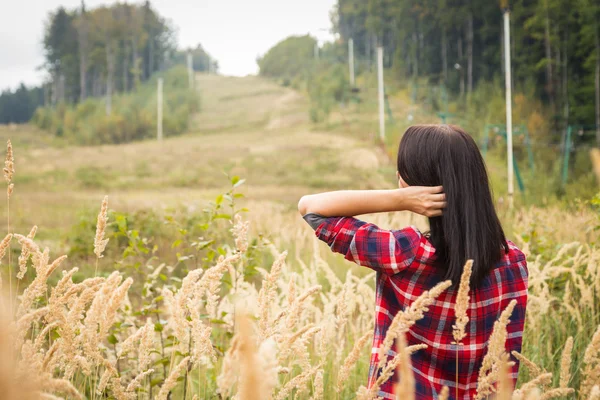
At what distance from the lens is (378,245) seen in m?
1.59

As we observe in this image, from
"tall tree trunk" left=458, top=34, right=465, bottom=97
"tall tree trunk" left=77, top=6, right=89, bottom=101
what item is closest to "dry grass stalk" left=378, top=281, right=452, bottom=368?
"tall tree trunk" left=458, top=34, right=465, bottom=97

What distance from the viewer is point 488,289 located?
169cm

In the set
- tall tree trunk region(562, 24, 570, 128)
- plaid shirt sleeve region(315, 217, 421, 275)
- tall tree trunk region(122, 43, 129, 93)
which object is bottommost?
plaid shirt sleeve region(315, 217, 421, 275)

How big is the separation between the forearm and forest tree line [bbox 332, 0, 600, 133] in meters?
A: 18.7

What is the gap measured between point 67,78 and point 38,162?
24.4 meters

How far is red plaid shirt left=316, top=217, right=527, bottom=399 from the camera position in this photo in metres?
1.61

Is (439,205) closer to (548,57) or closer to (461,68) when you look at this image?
(548,57)

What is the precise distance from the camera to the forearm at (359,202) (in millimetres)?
1684

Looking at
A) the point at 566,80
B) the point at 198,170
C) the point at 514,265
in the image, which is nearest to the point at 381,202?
the point at 514,265

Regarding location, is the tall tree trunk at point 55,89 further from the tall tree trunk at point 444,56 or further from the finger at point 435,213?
the finger at point 435,213

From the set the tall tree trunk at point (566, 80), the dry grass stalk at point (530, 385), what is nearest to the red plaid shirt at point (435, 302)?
the dry grass stalk at point (530, 385)

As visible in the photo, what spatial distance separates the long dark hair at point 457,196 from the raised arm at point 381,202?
0.14 ft

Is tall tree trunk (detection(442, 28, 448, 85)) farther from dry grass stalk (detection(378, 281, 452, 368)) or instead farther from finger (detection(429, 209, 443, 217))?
dry grass stalk (detection(378, 281, 452, 368))

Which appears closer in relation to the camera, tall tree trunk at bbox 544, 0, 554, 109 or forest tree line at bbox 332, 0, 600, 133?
forest tree line at bbox 332, 0, 600, 133
